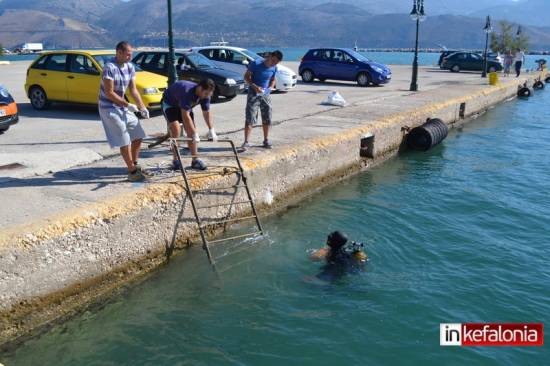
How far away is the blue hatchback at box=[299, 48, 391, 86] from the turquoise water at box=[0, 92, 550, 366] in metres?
13.8

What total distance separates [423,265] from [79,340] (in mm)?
4294

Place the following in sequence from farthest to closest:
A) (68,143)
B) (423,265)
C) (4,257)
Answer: (68,143) < (423,265) < (4,257)

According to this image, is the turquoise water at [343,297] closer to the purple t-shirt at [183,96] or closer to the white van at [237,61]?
the purple t-shirt at [183,96]

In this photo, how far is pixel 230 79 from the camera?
52.0 feet

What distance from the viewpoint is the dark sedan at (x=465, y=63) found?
3394cm

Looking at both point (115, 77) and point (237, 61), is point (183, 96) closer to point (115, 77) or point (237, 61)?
point (115, 77)

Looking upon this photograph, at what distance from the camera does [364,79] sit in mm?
22750

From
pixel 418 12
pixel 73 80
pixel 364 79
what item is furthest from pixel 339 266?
pixel 364 79

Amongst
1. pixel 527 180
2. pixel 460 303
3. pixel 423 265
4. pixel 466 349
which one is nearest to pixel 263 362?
pixel 466 349

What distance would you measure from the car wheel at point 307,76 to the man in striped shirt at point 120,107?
17995 millimetres

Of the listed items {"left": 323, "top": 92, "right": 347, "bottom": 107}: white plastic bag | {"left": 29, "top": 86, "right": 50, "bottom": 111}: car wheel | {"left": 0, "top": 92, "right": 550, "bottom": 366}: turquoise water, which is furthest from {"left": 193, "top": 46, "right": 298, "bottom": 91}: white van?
{"left": 0, "top": 92, "right": 550, "bottom": 366}: turquoise water

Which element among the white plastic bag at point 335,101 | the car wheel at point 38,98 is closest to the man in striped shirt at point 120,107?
the car wheel at point 38,98

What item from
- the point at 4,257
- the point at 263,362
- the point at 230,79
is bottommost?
the point at 263,362

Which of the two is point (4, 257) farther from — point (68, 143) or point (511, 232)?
point (511, 232)
